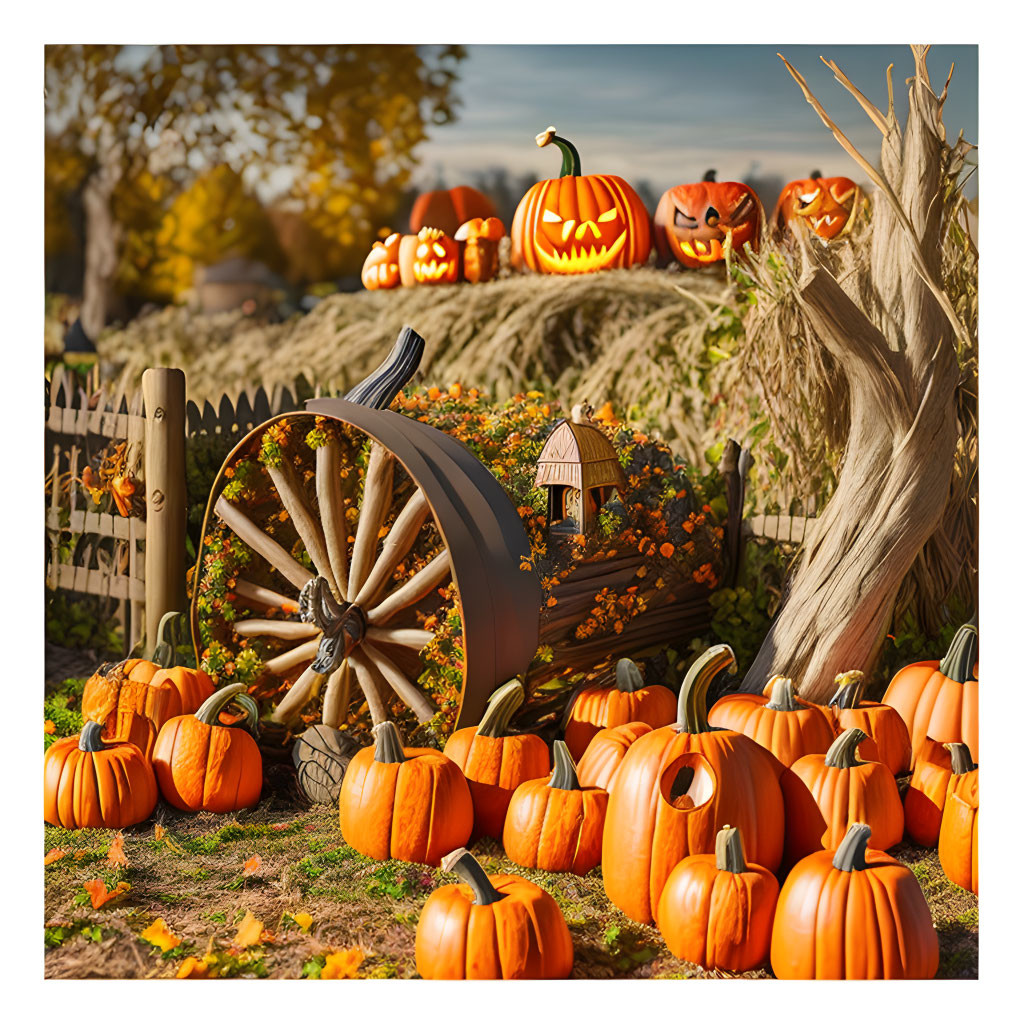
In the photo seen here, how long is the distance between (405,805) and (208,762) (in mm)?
878

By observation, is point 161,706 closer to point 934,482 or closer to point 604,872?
point 604,872

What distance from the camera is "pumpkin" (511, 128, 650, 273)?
18.6ft

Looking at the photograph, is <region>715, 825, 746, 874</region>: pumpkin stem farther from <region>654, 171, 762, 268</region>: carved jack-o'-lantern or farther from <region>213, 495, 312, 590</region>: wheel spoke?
<region>654, 171, 762, 268</region>: carved jack-o'-lantern

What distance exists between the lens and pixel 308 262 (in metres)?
11.5

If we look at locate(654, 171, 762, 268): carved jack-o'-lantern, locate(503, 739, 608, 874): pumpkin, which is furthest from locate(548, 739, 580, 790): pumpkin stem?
locate(654, 171, 762, 268): carved jack-o'-lantern

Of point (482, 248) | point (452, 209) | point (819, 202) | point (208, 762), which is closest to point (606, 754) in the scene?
point (208, 762)

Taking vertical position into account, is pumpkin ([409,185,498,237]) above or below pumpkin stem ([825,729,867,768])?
above

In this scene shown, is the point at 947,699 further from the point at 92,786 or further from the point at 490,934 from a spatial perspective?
the point at 92,786

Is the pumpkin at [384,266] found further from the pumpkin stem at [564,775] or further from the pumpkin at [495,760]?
the pumpkin stem at [564,775]

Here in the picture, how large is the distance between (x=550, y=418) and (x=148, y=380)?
1929mm

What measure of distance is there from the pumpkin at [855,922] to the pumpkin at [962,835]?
0.56 meters

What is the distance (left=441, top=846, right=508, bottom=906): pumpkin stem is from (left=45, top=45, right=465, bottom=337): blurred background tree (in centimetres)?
774

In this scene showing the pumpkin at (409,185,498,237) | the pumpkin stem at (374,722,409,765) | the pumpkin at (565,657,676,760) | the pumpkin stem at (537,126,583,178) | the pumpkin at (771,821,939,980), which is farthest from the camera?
the pumpkin at (409,185,498,237)

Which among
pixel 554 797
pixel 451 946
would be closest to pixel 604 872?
pixel 554 797
